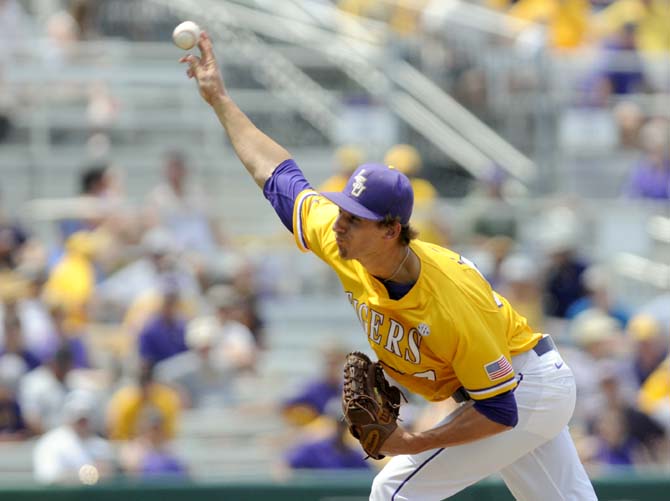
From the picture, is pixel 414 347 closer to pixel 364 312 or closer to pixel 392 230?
pixel 364 312

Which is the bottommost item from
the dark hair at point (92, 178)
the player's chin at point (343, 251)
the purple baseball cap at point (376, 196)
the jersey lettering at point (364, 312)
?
the dark hair at point (92, 178)

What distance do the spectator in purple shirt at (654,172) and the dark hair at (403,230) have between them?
23.4 ft

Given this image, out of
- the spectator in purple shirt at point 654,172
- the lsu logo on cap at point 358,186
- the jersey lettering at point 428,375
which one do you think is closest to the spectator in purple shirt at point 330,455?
the jersey lettering at point 428,375

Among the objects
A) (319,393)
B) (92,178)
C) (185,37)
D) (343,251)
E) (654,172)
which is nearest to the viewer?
(343,251)

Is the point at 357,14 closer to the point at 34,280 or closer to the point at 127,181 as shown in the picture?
the point at 127,181

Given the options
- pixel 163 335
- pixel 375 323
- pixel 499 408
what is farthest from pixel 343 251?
pixel 163 335

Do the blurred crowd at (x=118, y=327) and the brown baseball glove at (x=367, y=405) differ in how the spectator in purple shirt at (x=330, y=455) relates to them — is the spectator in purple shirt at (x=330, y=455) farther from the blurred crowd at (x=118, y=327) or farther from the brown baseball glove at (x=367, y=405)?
the brown baseball glove at (x=367, y=405)

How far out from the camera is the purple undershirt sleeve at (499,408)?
4.80m

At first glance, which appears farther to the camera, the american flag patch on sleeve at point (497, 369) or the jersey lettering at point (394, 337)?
the jersey lettering at point (394, 337)

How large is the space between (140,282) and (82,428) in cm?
162

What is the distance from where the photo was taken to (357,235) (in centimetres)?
477

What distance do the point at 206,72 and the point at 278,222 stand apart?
619cm

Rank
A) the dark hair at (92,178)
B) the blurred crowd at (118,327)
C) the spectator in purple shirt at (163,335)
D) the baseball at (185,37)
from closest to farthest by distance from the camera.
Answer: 1. the baseball at (185,37)
2. the blurred crowd at (118,327)
3. the spectator in purple shirt at (163,335)
4. the dark hair at (92,178)

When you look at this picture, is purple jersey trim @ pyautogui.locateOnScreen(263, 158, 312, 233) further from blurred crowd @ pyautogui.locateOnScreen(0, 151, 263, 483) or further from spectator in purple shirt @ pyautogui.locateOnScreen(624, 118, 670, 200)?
spectator in purple shirt @ pyautogui.locateOnScreen(624, 118, 670, 200)
